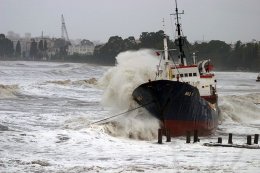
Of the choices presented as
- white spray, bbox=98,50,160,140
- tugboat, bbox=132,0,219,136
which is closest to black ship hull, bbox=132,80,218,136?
tugboat, bbox=132,0,219,136

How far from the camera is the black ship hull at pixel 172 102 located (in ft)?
89.4

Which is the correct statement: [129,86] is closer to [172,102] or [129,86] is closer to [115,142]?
[172,102]

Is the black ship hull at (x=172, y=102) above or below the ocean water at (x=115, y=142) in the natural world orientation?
above

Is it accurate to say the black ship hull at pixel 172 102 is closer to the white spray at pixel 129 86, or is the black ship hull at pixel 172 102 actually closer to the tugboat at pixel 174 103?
the tugboat at pixel 174 103

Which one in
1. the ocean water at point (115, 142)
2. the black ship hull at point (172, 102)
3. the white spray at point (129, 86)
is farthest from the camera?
the black ship hull at point (172, 102)

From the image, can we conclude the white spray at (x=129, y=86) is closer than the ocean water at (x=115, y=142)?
No

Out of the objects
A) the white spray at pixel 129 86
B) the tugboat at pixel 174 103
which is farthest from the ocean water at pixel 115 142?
the tugboat at pixel 174 103

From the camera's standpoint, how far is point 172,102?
27.4 m

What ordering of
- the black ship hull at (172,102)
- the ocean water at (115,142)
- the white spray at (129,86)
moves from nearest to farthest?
the ocean water at (115,142), the white spray at (129,86), the black ship hull at (172,102)

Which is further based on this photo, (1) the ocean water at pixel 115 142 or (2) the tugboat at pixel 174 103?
(2) the tugboat at pixel 174 103

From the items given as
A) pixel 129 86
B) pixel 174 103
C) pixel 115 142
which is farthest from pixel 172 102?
pixel 115 142

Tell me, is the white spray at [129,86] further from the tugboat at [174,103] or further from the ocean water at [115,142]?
the tugboat at [174,103]

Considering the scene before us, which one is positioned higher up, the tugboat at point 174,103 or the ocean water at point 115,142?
the tugboat at point 174,103

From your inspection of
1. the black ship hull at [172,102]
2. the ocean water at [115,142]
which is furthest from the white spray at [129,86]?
the black ship hull at [172,102]
